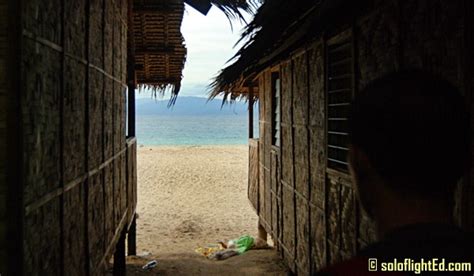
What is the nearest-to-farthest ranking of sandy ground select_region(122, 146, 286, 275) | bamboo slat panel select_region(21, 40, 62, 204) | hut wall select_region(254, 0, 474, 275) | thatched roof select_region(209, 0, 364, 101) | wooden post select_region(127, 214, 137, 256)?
bamboo slat panel select_region(21, 40, 62, 204) → hut wall select_region(254, 0, 474, 275) → thatched roof select_region(209, 0, 364, 101) → sandy ground select_region(122, 146, 286, 275) → wooden post select_region(127, 214, 137, 256)

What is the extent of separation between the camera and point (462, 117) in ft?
2.85

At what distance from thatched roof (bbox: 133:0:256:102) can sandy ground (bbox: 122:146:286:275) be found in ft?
A: 11.5

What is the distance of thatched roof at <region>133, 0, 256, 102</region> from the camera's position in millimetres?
5312

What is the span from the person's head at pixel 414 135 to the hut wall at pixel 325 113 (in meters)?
1.44

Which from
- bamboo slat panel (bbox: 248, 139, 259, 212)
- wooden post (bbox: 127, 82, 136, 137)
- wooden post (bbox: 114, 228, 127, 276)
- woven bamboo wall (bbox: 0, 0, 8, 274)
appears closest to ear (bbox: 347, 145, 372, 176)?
woven bamboo wall (bbox: 0, 0, 8, 274)

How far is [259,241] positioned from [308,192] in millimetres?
4055

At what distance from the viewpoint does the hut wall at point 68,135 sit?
2.05 meters

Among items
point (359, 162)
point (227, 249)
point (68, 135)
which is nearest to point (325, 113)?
point (68, 135)

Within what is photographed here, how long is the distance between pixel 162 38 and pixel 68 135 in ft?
21.1

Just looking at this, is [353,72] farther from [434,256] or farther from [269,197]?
[269,197]

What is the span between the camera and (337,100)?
185 inches

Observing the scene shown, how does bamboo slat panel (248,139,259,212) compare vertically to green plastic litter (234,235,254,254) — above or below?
above

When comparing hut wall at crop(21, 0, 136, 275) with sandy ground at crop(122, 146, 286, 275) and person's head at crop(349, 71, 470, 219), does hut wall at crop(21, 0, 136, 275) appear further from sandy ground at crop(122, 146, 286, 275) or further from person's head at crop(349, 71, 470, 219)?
sandy ground at crop(122, 146, 286, 275)

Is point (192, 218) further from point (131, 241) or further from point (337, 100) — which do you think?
point (337, 100)
